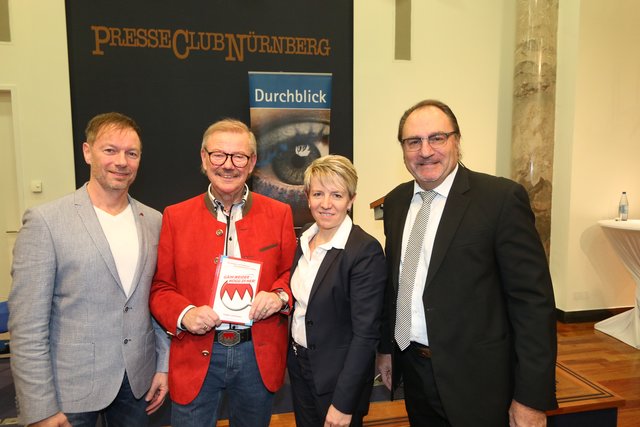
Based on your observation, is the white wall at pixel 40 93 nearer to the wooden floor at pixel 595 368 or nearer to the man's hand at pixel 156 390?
the wooden floor at pixel 595 368

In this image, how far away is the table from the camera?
453 centimetres

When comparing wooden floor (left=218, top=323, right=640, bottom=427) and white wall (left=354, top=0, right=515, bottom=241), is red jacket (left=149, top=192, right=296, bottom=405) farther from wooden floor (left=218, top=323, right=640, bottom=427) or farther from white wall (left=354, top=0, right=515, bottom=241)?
white wall (left=354, top=0, right=515, bottom=241)

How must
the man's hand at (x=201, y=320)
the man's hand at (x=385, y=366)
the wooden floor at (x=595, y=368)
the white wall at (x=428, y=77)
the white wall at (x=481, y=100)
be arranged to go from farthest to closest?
the white wall at (x=428, y=77) → the white wall at (x=481, y=100) → the wooden floor at (x=595, y=368) → the man's hand at (x=385, y=366) → the man's hand at (x=201, y=320)

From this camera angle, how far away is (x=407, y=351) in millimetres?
1811

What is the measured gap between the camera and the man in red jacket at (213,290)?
176 centimetres

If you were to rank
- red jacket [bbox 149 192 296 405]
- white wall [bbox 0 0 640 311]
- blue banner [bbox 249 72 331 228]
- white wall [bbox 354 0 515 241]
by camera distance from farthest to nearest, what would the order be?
white wall [bbox 354 0 515 241]
blue banner [bbox 249 72 331 228]
white wall [bbox 0 0 640 311]
red jacket [bbox 149 192 296 405]

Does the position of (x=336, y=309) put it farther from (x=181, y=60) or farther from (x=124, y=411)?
(x=181, y=60)

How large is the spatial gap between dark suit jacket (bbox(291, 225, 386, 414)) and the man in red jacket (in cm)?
20

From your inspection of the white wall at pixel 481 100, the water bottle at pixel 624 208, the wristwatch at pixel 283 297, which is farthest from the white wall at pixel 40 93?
the water bottle at pixel 624 208

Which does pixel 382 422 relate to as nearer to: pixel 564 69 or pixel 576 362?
pixel 576 362

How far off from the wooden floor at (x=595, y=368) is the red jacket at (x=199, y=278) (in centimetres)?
124

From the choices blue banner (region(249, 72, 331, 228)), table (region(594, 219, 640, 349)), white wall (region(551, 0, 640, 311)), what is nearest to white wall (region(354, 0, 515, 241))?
blue banner (region(249, 72, 331, 228))

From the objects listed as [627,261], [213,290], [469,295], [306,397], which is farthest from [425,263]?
[627,261]

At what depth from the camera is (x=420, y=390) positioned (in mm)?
1798
